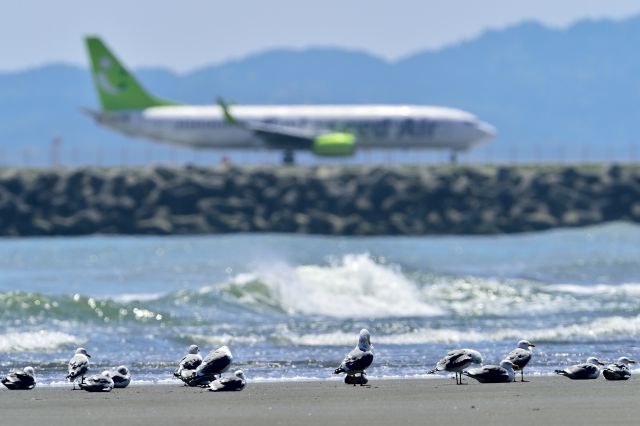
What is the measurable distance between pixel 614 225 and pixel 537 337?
53.1 metres

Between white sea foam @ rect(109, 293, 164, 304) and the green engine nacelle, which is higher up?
the green engine nacelle

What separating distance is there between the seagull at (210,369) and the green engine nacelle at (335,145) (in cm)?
6855

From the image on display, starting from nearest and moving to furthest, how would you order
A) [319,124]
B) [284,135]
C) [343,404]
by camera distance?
[343,404] < [284,135] < [319,124]

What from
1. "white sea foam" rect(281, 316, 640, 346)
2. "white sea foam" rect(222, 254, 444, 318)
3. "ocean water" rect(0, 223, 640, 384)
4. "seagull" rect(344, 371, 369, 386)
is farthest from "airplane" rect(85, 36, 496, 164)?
"seagull" rect(344, 371, 369, 386)

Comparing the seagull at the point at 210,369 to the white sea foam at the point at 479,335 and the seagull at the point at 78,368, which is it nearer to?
the seagull at the point at 78,368

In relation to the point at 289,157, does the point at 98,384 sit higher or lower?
lower

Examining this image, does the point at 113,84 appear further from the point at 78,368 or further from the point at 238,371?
the point at 238,371

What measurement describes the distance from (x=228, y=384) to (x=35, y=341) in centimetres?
751

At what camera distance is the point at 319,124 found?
89.8 m

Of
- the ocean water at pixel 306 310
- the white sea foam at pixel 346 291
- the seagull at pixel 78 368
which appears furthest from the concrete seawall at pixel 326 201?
the seagull at pixel 78 368

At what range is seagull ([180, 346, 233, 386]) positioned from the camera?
696 inches

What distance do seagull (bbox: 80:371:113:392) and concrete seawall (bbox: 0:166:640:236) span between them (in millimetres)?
60947

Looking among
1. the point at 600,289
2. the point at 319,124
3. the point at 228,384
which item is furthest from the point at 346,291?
the point at 319,124

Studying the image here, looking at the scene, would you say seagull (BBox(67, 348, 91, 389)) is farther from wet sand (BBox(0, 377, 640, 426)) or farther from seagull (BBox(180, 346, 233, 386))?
seagull (BBox(180, 346, 233, 386))
